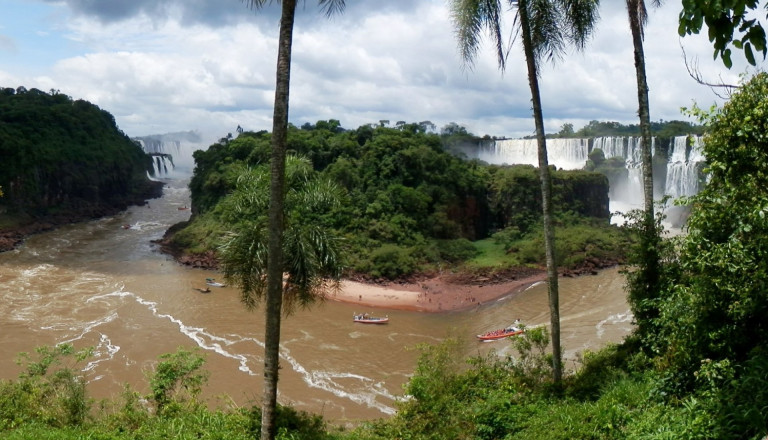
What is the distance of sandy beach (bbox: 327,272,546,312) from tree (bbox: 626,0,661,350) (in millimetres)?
20058

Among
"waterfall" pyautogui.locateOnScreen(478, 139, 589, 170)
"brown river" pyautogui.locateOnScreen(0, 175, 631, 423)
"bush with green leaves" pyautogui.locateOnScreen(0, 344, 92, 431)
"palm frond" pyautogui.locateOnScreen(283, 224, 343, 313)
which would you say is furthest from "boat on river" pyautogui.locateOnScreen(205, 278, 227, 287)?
"waterfall" pyautogui.locateOnScreen(478, 139, 589, 170)

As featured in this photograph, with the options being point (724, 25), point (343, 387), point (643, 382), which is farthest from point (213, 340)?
point (724, 25)

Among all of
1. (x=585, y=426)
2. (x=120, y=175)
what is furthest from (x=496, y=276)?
(x=120, y=175)

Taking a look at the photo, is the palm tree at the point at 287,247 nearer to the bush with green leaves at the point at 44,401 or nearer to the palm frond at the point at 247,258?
the palm frond at the point at 247,258

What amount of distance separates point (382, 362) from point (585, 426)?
14.6 meters

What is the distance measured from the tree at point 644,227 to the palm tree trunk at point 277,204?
5945 millimetres

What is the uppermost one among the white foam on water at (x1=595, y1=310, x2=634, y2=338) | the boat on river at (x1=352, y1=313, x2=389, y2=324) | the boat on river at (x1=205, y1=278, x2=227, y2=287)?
the boat on river at (x1=205, y1=278, x2=227, y2=287)

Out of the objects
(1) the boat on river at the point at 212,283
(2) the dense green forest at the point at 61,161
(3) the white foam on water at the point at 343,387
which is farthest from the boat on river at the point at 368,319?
(2) the dense green forest at the point at 61,161

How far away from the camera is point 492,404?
9.75m

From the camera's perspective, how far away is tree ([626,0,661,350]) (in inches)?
410

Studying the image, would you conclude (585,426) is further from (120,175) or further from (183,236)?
(120,175)

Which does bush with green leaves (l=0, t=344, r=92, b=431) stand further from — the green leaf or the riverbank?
the riverbank

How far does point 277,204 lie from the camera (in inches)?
308

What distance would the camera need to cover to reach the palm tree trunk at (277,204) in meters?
7.83
